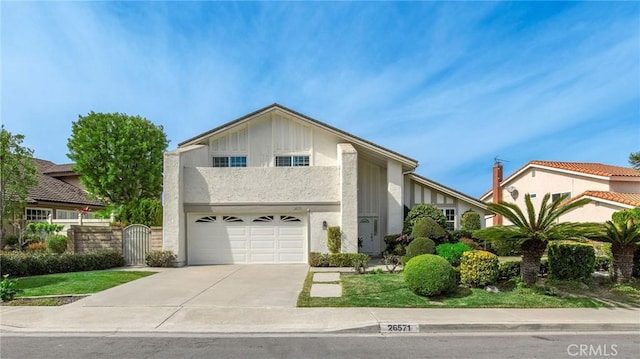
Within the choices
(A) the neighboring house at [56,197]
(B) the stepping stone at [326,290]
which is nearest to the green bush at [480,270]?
(B) the stepping stone at [326,290]

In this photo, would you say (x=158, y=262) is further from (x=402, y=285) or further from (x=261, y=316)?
(x=402, y=285)

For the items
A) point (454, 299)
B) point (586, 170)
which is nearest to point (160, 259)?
point (454, 299)

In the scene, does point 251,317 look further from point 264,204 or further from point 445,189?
point 445,189

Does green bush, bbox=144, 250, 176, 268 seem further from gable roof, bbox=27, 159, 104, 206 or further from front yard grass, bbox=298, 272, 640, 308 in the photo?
gable roof, bbox=27, 159, 104, 206

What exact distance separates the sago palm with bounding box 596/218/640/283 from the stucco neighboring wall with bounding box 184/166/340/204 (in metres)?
9.38

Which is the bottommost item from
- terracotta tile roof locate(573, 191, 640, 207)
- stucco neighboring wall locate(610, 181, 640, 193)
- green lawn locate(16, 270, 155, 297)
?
green lawn locate(16, 270, 155, 297)

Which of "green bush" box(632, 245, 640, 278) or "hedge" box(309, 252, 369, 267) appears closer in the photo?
"green bush" box(632, 245, 640, 278)

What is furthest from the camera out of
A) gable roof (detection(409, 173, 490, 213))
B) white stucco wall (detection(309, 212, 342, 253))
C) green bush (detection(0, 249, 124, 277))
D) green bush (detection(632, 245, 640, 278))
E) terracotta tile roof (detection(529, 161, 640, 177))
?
terracotta tile roof (detection(529, 161, 640, 177))

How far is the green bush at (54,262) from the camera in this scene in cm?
1261

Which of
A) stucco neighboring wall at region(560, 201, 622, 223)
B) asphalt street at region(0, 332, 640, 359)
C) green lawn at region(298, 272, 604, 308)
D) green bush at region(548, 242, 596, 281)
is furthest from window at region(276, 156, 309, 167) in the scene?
stucco neighboring wall at region(560, 201, 622, 223)

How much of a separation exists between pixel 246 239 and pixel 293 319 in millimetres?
9030

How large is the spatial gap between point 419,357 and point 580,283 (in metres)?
6.90

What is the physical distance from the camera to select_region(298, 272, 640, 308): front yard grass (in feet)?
28.4

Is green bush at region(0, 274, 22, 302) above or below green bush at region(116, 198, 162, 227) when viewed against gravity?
below
